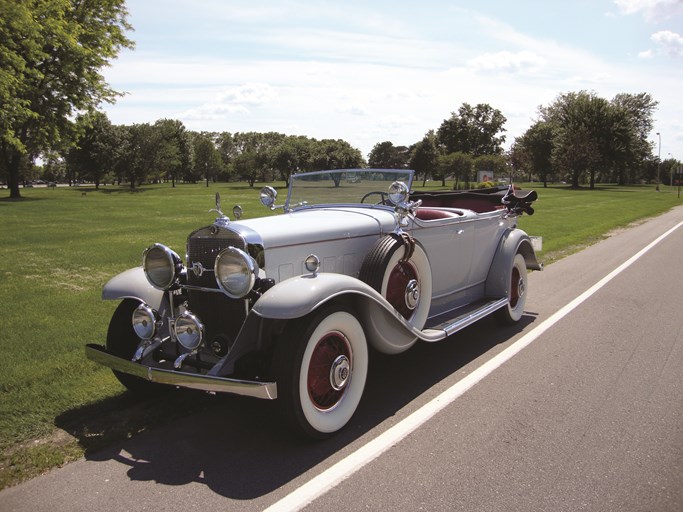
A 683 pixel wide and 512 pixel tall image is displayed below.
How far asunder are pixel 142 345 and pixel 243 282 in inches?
35.4

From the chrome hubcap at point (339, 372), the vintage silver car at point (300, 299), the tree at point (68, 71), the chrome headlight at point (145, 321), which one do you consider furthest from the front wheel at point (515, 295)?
the tree at point (68, 71)

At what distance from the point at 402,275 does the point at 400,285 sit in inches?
3.4

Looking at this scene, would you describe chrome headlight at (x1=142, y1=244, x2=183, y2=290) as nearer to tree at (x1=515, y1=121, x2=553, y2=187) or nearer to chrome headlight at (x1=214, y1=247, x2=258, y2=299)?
chrome headlight at (x1=214, y1=247, x2=258, y2=299)

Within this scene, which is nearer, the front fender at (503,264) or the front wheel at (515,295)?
the front fender at (503,264)

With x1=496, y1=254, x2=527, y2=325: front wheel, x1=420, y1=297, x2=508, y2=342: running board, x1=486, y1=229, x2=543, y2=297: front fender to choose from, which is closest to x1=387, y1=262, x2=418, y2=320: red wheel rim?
x1=420, y1=297, x2=508, y2=342: running board

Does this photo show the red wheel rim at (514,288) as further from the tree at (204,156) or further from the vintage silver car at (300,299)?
the tree at (204,156)

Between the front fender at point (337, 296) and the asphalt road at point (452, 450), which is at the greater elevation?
the front fender at point (337, 296)

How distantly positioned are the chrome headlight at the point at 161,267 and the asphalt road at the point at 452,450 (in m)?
1.02

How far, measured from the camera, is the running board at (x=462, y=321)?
4.51 meters

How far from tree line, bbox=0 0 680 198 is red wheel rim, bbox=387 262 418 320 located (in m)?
1.42

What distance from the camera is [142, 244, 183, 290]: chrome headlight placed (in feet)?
13.1

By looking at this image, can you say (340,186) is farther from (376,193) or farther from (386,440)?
(386,440)

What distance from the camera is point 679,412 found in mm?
3871

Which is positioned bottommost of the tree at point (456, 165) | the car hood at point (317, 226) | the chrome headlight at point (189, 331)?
the chrome headlight at point (189, 331)
